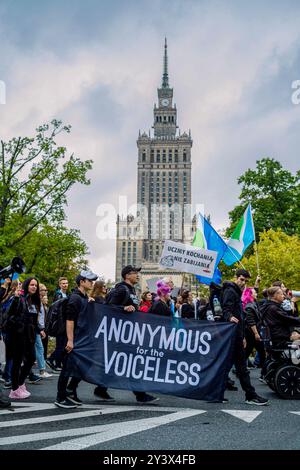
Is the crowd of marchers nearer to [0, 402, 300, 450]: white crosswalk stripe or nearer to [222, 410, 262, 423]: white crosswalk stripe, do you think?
[0, 402, 300, 450]: white crosswalk stripe

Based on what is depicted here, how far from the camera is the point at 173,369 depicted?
7453 mm

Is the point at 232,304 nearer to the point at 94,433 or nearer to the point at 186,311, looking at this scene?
the point at 94,433

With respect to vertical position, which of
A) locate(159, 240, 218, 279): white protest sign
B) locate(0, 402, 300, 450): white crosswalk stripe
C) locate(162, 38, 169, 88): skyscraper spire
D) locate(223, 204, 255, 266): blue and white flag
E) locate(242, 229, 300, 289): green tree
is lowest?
locate(0, 402, 300, 450): white crosswalk stripe

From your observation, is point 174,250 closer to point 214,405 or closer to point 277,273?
point 214,405

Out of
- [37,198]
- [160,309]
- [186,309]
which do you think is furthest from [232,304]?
[37,198]

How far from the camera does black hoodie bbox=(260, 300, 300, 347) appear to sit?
27.5ft

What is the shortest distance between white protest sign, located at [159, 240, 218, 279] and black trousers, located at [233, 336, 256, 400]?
3.91m

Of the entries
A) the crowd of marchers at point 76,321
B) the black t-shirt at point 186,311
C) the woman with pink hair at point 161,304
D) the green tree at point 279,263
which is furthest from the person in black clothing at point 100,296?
the green tree at point 279,263

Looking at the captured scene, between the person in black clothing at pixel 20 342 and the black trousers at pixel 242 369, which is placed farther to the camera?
the person in black clothing at pixel 20 342

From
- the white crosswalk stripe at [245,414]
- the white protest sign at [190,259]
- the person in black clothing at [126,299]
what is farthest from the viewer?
the white protest sign at [190,259]

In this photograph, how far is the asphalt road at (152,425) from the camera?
16.1 feet

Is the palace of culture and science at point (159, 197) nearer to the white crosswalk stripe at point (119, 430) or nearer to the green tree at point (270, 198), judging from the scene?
the green tree at point (270, 198)

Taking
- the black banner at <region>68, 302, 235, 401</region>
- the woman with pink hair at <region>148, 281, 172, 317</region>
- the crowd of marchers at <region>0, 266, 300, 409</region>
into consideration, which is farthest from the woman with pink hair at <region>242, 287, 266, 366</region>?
the black banner at <region>68, 302, 235, 401</region>

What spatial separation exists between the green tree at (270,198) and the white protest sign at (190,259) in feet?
90.8
